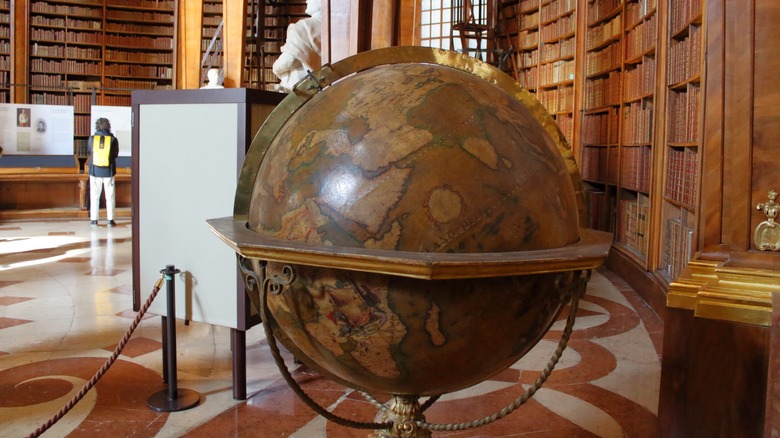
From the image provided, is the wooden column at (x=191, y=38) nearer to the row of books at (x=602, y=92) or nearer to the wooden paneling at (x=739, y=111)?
the row of books at (x=602, y=92)

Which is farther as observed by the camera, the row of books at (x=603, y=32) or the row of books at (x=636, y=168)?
the row of books at (x=603, y=32)

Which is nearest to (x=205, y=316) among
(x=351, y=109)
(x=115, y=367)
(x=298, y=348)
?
(x=115, y=367)

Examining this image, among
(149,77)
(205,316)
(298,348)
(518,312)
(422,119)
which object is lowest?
(205,316)

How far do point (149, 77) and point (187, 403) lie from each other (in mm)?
11316

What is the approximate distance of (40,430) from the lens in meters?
2.41

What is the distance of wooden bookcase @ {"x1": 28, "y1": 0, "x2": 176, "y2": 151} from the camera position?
12508mm

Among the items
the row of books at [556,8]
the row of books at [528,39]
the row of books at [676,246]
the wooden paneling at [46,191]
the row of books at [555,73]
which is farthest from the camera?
the wooden paneling at [46,191]

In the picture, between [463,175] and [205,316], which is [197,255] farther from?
[463,175]

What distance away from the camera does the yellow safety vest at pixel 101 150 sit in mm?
9477

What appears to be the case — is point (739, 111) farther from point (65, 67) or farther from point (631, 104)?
point (65, 67)

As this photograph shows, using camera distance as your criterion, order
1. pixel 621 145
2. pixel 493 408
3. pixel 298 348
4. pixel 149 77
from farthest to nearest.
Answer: pixel 149 77
pixel 621 145
pixel 493 408
pixel 298 348

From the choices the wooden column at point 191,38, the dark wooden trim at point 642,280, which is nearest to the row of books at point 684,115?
the dark wooden trim at point 642,280

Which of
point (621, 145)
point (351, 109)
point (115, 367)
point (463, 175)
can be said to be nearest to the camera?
point (463, 175)

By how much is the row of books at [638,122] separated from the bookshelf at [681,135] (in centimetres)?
75
